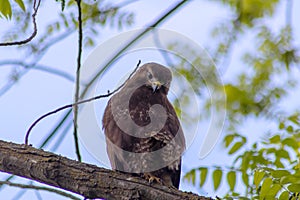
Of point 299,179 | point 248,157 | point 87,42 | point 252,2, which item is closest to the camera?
point 299,179

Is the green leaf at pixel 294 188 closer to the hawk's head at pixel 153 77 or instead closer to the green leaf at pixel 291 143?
the green leaf at pixel 291 143

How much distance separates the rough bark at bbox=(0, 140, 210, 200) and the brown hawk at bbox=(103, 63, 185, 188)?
68 cm

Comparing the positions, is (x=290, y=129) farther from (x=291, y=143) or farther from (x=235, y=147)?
(x=235, y=147)

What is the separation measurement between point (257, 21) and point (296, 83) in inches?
27.1

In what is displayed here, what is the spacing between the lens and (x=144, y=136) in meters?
3.96

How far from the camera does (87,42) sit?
4.46 metres

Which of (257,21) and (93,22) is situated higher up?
(257,21)

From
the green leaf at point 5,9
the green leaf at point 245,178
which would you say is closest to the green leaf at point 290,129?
the green leaf at point 245,178

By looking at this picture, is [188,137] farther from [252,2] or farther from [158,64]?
[252,2]

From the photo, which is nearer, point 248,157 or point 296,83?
point 248,157

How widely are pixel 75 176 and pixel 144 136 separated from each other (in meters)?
1.00

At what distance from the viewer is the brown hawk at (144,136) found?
3.96 meters

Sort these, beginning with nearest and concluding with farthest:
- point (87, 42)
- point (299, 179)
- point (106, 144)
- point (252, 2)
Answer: point (299, 179) → point (106, 144) → point (87, 42) → point (252, 2)

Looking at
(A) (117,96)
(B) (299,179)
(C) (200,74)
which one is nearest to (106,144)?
(A) (117,96)
